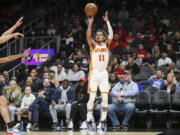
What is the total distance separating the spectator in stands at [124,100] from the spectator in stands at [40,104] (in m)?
1.73

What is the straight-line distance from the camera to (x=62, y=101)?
12469mm

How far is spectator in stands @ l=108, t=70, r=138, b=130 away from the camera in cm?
1159

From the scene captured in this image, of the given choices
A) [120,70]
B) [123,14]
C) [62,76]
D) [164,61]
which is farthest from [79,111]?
[123,14]

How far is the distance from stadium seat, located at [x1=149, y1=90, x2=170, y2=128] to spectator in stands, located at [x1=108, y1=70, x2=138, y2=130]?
54cm

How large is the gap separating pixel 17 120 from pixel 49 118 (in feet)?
3.09

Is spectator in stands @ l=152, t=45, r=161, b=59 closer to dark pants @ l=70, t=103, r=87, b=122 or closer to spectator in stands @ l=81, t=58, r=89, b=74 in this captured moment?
spectator in stands @ l=81, t=58, r=89, b=74

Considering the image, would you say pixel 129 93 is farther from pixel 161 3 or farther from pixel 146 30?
pixel 161 3

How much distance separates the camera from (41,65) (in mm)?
16281

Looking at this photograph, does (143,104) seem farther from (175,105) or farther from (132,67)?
(132,67)

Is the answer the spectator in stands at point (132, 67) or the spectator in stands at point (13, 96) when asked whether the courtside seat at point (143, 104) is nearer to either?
the spectator in stands at point (132, 67)

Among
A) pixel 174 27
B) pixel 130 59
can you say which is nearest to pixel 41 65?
pixel 130 59

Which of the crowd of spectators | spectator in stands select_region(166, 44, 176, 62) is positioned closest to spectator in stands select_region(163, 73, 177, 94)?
the crowd of spectators

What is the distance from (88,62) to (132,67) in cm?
169

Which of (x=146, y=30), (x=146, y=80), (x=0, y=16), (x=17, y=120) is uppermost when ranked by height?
(x=0, y=16)
